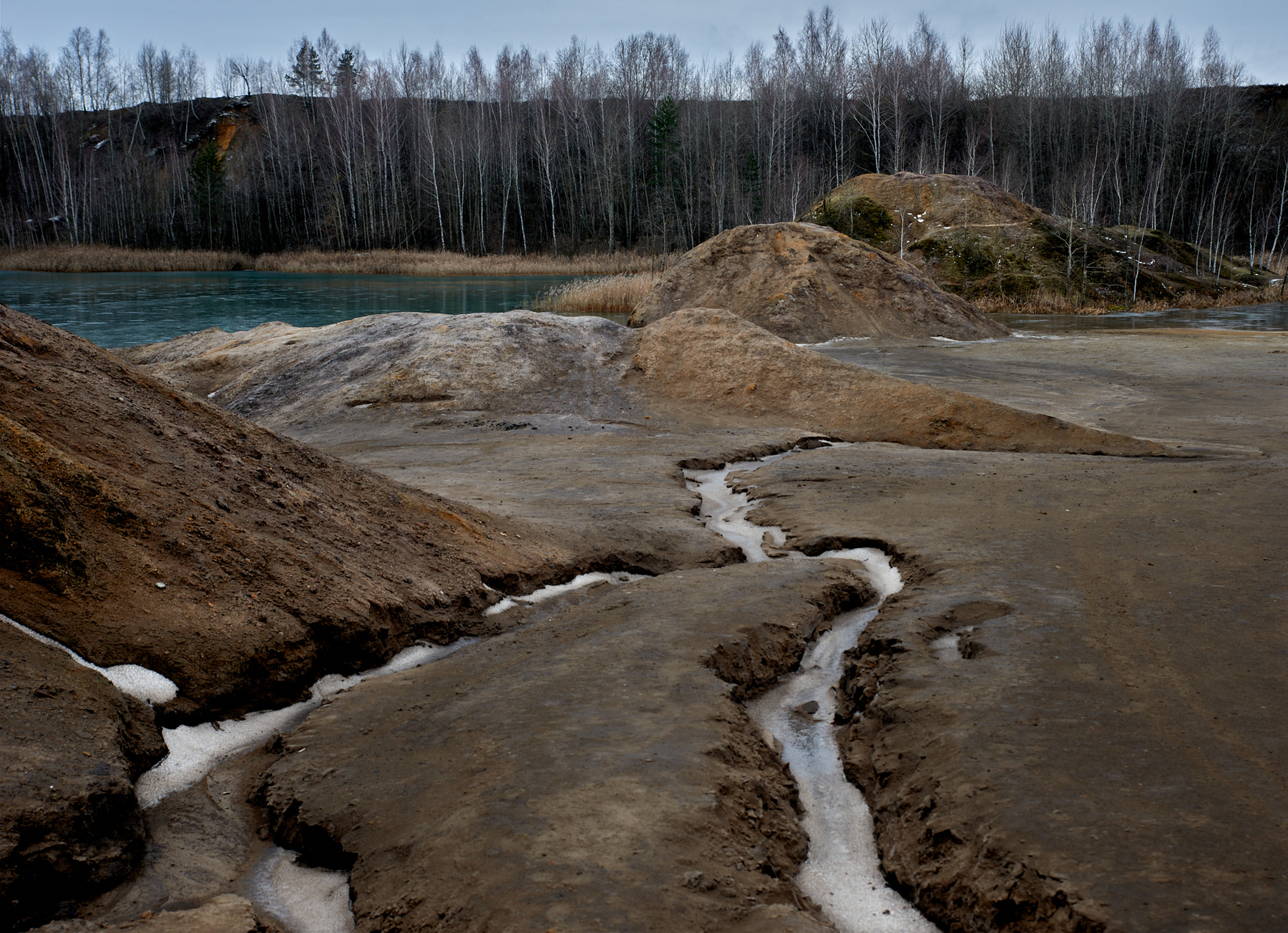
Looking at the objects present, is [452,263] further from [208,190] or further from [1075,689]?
[1075,689]

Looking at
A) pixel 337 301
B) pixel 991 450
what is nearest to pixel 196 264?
pixel 337 301

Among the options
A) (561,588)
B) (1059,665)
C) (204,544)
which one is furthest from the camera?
(561,588)

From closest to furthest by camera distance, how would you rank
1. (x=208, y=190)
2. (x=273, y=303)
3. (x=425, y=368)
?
(x=425, y=368) < (x=273, y=303) < (x=208, y=190)

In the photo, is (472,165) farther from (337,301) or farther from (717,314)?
(717,314)

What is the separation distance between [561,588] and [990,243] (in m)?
25.2

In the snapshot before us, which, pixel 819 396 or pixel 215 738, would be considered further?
pixel 819 396

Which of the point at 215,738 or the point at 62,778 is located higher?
the point at 62,778

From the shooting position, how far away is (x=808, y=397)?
9.14m

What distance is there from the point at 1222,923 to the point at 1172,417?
7.80 m

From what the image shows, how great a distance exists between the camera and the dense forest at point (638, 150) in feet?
170

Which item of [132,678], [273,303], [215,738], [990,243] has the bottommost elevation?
[215,738]

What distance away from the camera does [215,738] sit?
120 inches

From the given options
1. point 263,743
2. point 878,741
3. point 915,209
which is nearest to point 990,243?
point 915,209

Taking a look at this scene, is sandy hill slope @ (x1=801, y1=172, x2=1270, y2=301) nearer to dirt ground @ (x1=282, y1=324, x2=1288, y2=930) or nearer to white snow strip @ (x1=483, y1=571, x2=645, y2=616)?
dirt ground @ (x1=282, y1=324, x2=1288, y2=930)
